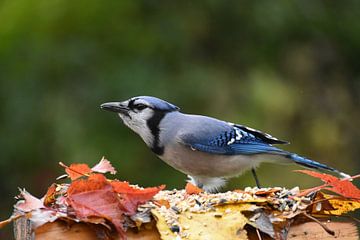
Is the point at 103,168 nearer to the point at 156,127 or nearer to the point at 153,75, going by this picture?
the point at 156,127

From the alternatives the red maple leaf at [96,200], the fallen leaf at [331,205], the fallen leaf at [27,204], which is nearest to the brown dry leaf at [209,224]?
the red maple leaf at [96,200]

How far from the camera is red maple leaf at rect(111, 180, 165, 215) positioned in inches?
95.0

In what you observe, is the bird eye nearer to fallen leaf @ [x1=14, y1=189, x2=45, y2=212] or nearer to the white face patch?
the white face patch

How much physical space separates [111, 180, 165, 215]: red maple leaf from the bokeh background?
10.7 feet

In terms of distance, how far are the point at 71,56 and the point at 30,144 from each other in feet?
2.32

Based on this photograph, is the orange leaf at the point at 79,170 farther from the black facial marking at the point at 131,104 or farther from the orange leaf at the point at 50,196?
the black facial marking at the point at 131,104

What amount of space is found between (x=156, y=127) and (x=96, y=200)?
59.7 inches

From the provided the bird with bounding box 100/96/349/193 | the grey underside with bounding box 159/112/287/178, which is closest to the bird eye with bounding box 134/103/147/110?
the bird with bounding box 100/96/349/193

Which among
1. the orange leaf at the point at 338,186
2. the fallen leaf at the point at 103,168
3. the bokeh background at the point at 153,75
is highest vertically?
the orange leaf at the point at 338,186

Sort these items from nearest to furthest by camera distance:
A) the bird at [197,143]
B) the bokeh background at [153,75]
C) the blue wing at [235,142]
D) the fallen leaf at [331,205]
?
the fallen leaf at [331,205]
the bird at [197,143]
the blue wing at [235,142]
the bokeh background at [153,75]

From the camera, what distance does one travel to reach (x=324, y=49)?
7039 mm

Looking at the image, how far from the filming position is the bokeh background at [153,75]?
5.97 meters

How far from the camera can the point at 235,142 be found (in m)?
4.00

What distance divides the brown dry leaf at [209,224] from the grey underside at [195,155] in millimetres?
1271
